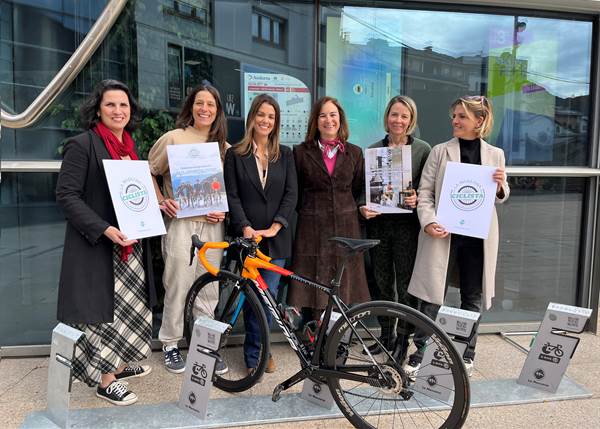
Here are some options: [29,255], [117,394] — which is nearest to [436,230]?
[117,394]

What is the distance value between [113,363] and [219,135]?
1678 millimetres

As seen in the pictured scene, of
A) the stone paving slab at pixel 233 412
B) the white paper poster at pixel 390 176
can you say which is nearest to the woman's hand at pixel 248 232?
the white paper poster at pixel 390 176

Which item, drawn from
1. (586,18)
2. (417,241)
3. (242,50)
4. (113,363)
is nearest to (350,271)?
(417,241)

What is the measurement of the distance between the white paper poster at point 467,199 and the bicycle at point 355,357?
898 mm

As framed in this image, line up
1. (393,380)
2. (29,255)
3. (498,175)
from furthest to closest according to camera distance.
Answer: (29,255) < (498,175) < (393,380)

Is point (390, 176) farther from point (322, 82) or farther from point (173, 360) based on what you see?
point (173, 360)

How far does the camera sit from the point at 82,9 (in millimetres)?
3980

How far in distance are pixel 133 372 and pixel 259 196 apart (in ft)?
5.22

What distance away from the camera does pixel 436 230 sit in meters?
3.41

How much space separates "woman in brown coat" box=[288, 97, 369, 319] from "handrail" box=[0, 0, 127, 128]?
1.77 metres

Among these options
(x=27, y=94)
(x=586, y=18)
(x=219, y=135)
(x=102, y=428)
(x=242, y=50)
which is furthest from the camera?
(x=586, y=18)

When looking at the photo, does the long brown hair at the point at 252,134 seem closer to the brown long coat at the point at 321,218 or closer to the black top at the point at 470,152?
the brown long coat at the point at 321,218

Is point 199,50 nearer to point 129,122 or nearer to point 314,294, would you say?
point 129,122

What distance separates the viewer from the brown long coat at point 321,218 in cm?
358
